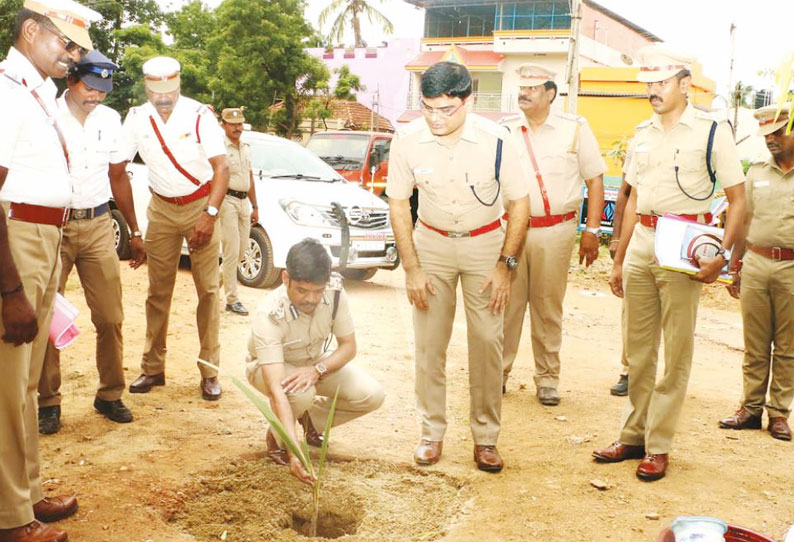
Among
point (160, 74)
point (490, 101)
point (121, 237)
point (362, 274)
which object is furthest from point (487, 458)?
point (490, 101)

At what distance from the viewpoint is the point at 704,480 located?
419cm

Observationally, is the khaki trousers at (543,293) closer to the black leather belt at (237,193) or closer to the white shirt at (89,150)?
the white shirt at (89,150)

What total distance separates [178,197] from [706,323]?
622 cm

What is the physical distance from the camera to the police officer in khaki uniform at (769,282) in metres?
5.01

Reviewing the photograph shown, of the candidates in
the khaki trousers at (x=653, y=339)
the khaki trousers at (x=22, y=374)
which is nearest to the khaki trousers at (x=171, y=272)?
the khaki trousers at (x=22, y=374)

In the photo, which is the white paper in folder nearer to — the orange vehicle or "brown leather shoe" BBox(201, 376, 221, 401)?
"brown leather shoe" BBox(201, 376, 221, 401)

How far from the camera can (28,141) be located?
3170 mm

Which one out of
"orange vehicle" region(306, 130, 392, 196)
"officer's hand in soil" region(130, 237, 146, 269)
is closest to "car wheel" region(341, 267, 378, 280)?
"orange vehicle" region(306, 130, 392, 196)

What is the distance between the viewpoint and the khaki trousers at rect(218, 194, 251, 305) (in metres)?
7.91

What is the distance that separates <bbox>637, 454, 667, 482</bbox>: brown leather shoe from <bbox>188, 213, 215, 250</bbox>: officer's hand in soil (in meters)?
2.90

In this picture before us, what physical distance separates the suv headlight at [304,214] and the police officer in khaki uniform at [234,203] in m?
0.90

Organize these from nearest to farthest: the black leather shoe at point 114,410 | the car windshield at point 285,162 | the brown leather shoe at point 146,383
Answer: the black leather shoe at point 114,410 < the brown leather shoe at point 146,383 < the car windshield at point 285,162

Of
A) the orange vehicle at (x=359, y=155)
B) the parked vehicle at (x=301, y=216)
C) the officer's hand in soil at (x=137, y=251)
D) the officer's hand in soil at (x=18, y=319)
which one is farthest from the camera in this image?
the orange vehicle at (x=359, y=155)

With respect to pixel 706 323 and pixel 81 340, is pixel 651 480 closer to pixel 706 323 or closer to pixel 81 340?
pixel 81 340
